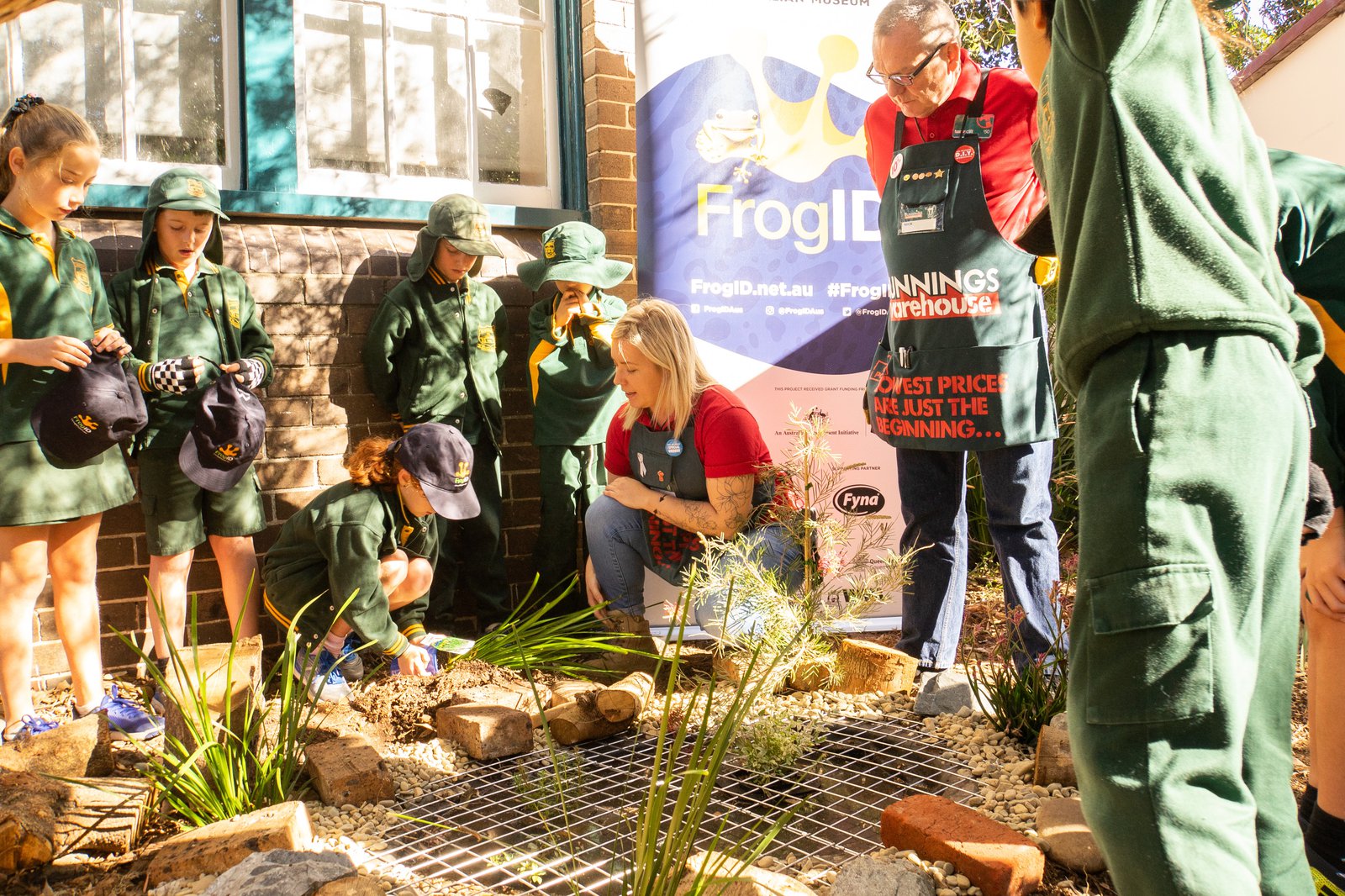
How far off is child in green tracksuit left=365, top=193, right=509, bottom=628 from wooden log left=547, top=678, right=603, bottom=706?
3.57 feet

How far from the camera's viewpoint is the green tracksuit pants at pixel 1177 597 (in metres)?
1.36

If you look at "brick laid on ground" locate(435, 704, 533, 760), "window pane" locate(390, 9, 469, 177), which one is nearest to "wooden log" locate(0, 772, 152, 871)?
"brick laid on ground" locate(435, 704, 533, 760)

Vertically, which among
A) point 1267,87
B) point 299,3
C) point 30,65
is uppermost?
point 1267,87

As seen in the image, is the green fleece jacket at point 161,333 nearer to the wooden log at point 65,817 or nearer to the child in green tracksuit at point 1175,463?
the wooden log at point 65,817

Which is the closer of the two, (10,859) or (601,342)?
(10,859)

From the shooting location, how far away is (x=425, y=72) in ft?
17.7

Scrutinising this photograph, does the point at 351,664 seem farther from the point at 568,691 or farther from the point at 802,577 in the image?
the point at 802,577

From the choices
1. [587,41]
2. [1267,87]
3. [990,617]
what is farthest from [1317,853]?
[1267,87]

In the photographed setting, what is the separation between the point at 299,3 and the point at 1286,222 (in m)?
4.47

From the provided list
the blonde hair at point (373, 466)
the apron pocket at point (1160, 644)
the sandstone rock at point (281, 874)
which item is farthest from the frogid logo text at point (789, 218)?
the apron pocket at point (1160, 644)

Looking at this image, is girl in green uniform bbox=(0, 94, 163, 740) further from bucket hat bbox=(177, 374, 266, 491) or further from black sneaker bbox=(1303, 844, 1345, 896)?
black sneaker bbox=(1303, 844, 1345, 896)

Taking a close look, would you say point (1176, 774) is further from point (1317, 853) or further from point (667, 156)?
point (667, 156)

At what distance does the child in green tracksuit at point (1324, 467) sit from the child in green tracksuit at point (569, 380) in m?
3.02

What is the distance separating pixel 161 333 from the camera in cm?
411
